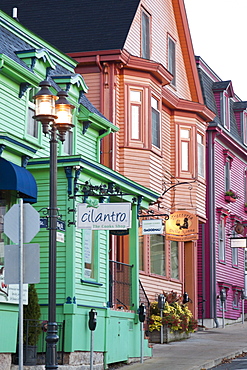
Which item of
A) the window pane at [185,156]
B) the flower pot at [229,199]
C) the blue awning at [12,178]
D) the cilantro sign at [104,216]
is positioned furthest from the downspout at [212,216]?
the blue awning at [12,178]

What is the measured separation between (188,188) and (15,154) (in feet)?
44.3

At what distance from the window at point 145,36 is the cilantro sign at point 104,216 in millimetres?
10989

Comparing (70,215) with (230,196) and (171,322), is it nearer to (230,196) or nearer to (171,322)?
(171,322)

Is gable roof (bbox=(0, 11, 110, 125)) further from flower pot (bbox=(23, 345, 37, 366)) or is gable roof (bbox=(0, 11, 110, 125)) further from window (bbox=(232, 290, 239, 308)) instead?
window (bbox=(232, 290, 239, 308))

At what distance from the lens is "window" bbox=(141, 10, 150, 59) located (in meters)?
25.9

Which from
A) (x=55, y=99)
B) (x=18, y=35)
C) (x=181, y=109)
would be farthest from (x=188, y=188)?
(x=55, y=99)

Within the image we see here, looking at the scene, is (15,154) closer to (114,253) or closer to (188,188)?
(114,253)

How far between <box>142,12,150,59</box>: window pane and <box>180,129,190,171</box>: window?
144 inches

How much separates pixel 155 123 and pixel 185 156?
11.1 ft

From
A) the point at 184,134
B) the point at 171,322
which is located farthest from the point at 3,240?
the point at 184,134

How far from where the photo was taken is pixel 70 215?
55.7 feet

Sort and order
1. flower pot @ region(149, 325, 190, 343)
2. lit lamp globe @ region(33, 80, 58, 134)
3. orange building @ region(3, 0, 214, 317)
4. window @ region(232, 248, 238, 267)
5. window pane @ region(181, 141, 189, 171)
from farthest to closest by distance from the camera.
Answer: window @ region(232, 248, 238, 267)
window pane @ region(181, 141, 189, 171)
flower pot @ region(149, 325, 190, 343)
orange building @ region(3, 0, 214, 317)
lit lamp globe @ region(33, 80, 58, 134)

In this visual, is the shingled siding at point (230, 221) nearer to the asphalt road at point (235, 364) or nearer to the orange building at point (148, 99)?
the orange building at point (148, 99)

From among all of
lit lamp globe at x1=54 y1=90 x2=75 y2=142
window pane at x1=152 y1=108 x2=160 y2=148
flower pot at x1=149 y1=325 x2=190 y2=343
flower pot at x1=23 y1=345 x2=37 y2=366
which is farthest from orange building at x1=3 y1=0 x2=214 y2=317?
lit lamp globe at x1=54 y1=90 x2=75 y2=142
